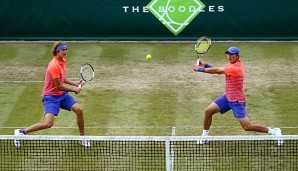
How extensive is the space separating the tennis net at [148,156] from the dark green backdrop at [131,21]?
27.7 feet

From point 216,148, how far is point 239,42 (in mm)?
8947

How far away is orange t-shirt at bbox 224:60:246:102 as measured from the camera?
15430mm

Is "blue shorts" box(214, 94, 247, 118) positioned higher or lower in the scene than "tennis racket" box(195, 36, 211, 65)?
lower

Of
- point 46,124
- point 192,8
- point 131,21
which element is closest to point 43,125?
point 46,124

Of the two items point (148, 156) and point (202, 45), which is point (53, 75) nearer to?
point (148, 156)

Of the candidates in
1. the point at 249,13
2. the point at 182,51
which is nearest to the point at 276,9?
the point at 249,13

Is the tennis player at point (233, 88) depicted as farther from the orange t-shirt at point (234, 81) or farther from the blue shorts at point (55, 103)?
the blue shorts at point (55, 103)

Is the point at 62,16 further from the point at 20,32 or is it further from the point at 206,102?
the point at 206,102

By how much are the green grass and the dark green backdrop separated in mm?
335

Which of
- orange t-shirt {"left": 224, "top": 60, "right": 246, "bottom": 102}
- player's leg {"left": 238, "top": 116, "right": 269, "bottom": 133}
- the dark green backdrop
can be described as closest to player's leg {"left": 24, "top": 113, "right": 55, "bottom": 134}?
orange t-shirt {"left": 224, "top": 60, "right": 246, "bottom": 102}

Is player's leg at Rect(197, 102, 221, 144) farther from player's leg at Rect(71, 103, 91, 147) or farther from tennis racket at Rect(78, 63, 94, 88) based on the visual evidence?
tennis racket at Rect(78, 63, 94, 88)

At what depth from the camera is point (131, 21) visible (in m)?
24.2

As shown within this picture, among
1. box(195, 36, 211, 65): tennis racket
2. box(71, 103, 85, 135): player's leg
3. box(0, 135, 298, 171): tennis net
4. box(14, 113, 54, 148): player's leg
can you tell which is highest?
box(195, 36, 211, 65): tennis racket

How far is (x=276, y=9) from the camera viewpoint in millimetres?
23859
